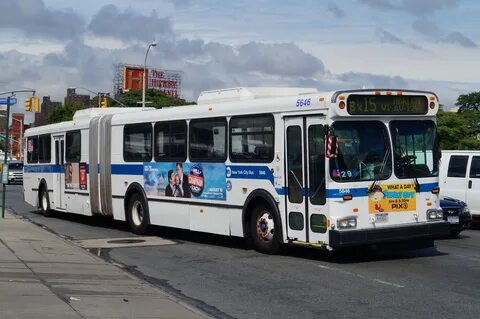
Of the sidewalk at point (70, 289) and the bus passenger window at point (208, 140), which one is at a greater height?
the bus passenger window at point (208, 140)

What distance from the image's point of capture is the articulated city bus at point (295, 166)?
1109 cm

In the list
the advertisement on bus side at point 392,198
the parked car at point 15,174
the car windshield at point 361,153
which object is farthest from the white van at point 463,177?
the parked car at point 15,174

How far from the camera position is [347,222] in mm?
10945

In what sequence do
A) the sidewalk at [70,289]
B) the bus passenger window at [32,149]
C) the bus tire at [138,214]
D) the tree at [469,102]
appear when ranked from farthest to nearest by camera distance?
the tree at [469,102] < the bus passenger window at [32,149] < the bus tire at [138,214] < the sidewalk at [70,289]

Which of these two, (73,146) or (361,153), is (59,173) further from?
(361,153)

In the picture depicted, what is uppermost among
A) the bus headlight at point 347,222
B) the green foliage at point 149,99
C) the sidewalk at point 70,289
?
the green foliage at point 149,99

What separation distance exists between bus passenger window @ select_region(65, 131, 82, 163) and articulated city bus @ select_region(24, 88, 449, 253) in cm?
362

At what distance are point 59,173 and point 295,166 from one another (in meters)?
10.9

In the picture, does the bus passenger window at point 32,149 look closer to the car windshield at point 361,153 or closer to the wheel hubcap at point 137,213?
the wheel hubcap at point 137,213

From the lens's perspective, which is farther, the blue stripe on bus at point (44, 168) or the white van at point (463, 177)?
the blue stripe on bus at point (44, 168)

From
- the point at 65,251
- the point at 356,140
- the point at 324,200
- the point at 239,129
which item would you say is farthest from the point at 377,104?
the point at 65,251

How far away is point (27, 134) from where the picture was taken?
23.5 metres

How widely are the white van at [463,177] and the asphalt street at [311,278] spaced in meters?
2.74

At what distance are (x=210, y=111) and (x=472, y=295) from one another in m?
6.64
